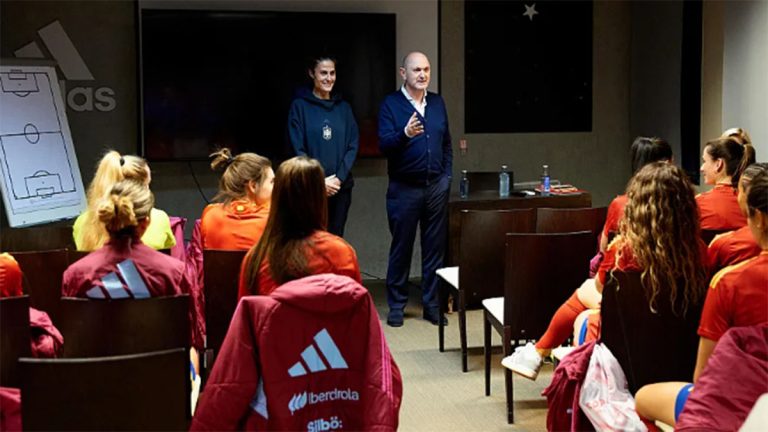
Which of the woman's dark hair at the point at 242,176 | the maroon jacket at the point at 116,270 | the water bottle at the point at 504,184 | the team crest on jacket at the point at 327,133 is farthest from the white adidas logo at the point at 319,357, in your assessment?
the water bottle at the point at 504,184

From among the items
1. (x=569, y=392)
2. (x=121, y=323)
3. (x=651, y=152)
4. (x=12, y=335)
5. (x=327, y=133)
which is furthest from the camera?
(x=327, y=133)

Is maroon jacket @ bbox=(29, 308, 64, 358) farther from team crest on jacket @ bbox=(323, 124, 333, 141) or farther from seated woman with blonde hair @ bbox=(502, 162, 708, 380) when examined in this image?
team crest on jacket @ bbox=(323, 124, 333, 141)

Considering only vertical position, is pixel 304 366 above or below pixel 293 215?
below

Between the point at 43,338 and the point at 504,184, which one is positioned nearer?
the point at 43,338

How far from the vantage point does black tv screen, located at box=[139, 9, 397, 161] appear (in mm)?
6711

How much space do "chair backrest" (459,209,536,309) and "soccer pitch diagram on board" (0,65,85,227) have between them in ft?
9.62

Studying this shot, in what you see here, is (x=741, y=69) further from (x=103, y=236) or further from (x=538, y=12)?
(x=103, y=236)

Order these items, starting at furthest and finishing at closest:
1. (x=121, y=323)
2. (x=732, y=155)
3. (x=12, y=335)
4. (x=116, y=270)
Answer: (x=732, y=155) → (x=116, y=270) → (x=121, y=323) → (x=12, y=335)

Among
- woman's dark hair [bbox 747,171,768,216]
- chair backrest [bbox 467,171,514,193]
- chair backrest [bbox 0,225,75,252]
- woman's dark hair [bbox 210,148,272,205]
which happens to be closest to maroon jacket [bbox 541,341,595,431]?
woman's dark hair [bbox 747,171,768,216]

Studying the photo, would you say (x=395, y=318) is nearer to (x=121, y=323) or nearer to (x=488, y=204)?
(x=488, y=204)

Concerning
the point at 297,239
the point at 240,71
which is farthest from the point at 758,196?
the point at 240,71

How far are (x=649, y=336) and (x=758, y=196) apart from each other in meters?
0.57

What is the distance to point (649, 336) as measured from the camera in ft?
10.3

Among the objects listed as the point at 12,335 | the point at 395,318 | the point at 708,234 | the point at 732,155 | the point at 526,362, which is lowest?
the point at 395,318
